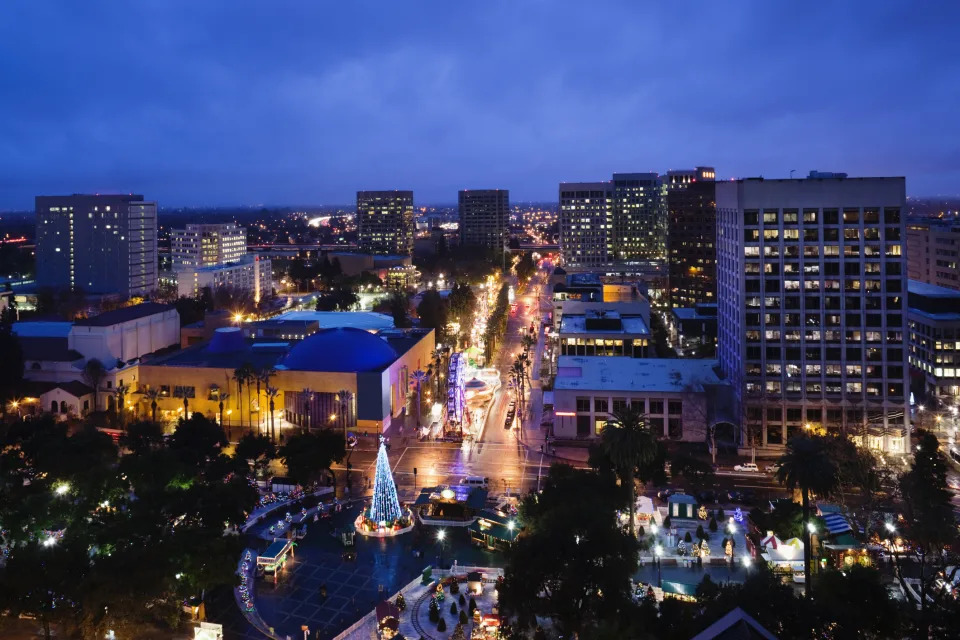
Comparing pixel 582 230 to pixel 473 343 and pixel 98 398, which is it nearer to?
pixel 473 343

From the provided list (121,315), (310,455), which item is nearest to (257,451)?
(310,455)

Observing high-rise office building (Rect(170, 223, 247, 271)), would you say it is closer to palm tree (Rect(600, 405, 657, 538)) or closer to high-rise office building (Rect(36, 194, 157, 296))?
high-rise office building (Rect(36, 194, 157, 296))

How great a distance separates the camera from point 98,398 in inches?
2483

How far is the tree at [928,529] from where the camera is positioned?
78.6ft

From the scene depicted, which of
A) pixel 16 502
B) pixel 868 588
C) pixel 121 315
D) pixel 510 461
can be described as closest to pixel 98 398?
pixel 121 315

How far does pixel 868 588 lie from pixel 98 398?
61.9 m

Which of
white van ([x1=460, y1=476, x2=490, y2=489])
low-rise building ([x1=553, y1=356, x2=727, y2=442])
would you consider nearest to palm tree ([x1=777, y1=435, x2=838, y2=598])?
white van ([x1=460, y1=476, x2=490, y2=489])

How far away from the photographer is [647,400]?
53562 mm

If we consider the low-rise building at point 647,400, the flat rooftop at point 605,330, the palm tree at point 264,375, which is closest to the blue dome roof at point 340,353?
the palm tree at point 264,375

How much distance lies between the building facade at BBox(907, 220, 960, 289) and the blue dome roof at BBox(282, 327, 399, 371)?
244 feet

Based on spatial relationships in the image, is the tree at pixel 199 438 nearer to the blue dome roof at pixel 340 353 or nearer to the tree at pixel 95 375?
the blue dome roof at pixel 340 353

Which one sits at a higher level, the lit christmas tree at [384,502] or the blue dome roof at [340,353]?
the blue dome roof at [340,353]

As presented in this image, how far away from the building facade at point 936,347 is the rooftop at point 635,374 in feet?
66.0

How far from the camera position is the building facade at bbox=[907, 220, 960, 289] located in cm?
9006
